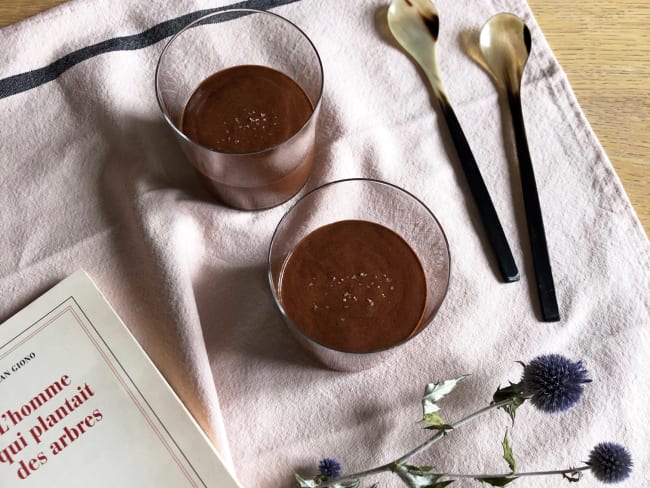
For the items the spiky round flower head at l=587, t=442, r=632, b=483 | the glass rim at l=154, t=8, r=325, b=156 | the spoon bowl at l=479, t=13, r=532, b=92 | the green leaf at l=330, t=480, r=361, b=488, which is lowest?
the spiky round flower head at l=587, t=442, r=632, b=483

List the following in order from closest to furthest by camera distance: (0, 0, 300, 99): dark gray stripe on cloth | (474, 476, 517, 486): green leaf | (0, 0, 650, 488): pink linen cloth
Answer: (474, 476, 517, 486): green leaf < (0, 0, 650, 488): pink linen cloth < (0, 0, 300, 99): dark gray stripe on cloth

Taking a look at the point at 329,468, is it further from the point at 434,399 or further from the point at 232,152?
the point at 232,152

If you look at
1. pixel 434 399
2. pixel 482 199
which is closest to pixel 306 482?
pixel 434 399

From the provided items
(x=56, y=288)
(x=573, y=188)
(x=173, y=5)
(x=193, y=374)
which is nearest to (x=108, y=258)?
(x=56, y=288)

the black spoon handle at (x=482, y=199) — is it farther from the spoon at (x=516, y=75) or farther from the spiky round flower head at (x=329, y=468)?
the spiky round flower head at (x=329, y=468)

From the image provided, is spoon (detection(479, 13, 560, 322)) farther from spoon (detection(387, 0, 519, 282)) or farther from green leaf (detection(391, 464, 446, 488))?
green leaf (detection(391, 464, 446, 488))

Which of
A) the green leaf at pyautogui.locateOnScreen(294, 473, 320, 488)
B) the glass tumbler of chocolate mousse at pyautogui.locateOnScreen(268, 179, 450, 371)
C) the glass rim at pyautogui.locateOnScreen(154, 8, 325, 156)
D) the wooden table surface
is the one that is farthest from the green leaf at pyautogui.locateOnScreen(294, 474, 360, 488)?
the wooden table surface
